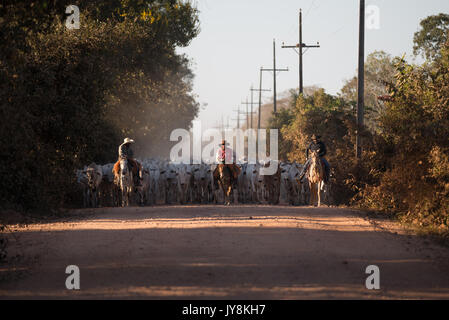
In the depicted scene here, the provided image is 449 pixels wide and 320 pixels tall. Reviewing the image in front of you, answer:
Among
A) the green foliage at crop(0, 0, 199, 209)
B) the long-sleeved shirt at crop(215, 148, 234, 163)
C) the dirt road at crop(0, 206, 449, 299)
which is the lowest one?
the dirt road at crop(0, 206, 449, 299)

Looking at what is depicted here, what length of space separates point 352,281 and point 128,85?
963 inches

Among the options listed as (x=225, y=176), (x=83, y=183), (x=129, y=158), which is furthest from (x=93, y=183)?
(x=225, y=176)

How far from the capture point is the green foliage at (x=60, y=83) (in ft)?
36.8

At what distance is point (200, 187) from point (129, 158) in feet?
13.7

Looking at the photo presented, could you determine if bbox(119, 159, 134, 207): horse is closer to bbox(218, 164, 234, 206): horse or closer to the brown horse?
bbox(218, 164, 234, 206): horse

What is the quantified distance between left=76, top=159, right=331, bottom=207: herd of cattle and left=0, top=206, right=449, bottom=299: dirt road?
9750mm

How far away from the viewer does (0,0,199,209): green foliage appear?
1123cm

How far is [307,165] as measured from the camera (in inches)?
861

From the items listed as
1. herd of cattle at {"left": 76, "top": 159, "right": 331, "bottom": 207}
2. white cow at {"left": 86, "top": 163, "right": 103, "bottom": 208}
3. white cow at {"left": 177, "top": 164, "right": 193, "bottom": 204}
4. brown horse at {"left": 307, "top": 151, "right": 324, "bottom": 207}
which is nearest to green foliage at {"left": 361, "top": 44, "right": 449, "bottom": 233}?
brown horse at {"left": 307, "top": 151, "right": 324, "bottom": 207}

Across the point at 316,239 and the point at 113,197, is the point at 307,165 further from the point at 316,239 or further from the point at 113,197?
the point at 316,239

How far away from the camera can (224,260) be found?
9.83 m

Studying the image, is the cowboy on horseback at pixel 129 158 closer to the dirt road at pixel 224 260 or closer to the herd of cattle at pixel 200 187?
the herd of cattle at pixel 200 187

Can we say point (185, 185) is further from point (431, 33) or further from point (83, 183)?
point (431, 33)
